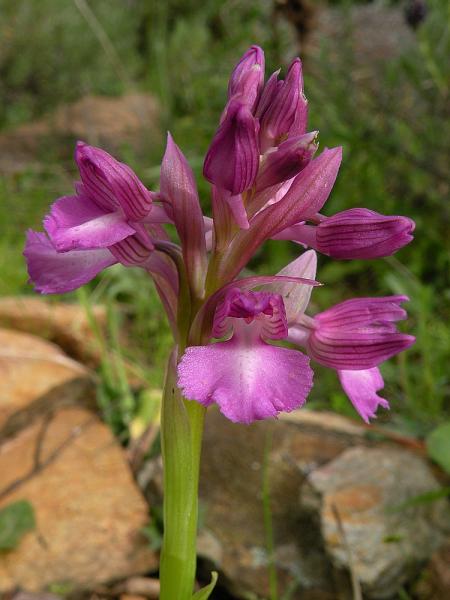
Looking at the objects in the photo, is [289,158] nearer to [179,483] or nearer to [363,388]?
[363,388]

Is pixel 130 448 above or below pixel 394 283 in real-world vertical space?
below

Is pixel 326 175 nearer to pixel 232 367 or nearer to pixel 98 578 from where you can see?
pixel 232 367

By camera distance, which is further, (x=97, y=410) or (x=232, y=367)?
(x=97, y=410)

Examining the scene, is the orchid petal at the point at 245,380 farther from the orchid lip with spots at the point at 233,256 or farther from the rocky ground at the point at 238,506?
the rocky ground at the point at 238,506

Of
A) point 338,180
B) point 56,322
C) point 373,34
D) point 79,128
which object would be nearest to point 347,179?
point 338,180

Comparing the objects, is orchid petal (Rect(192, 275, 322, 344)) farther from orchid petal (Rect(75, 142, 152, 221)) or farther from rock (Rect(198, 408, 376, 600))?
rock (Rect(198, 408, 376, 600))

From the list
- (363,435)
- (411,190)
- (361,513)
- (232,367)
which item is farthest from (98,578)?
(411,190)
